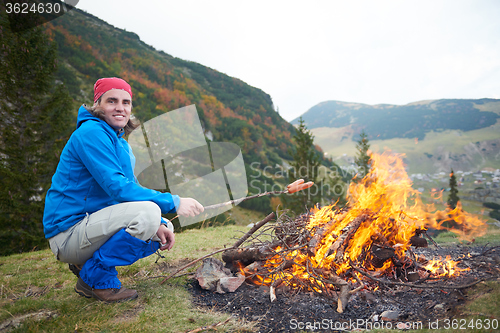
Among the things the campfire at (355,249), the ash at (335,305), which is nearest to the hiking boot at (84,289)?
the ash at (335,305)

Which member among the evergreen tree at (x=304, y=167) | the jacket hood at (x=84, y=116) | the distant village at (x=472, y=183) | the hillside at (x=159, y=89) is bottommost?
the distant village at (x=472, y=183)

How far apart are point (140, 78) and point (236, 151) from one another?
701 inches

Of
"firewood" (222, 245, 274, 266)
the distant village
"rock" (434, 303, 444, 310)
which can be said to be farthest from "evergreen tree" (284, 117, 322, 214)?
the distant village

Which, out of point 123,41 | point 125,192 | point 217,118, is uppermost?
point 123,41

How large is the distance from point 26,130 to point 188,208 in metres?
9.01

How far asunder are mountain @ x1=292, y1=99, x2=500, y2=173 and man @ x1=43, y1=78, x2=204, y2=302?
55.5 m

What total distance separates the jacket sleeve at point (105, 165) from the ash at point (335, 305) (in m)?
1.30

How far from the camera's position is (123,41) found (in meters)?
35.8

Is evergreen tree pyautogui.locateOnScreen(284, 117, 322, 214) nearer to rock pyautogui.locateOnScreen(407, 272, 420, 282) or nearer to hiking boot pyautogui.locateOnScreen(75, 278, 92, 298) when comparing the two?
rock pyautogui.locateOnScreen(407, 272, 420, 282)

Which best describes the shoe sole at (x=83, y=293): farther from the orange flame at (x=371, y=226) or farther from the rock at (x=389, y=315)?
the rock at (x=389, y=315)

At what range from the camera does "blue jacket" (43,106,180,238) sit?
201 centimetres

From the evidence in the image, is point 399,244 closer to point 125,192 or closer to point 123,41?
point 125,192

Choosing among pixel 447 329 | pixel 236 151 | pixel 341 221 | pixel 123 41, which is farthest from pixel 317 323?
pixel 123 41

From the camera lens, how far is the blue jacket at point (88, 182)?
201 centimetres
